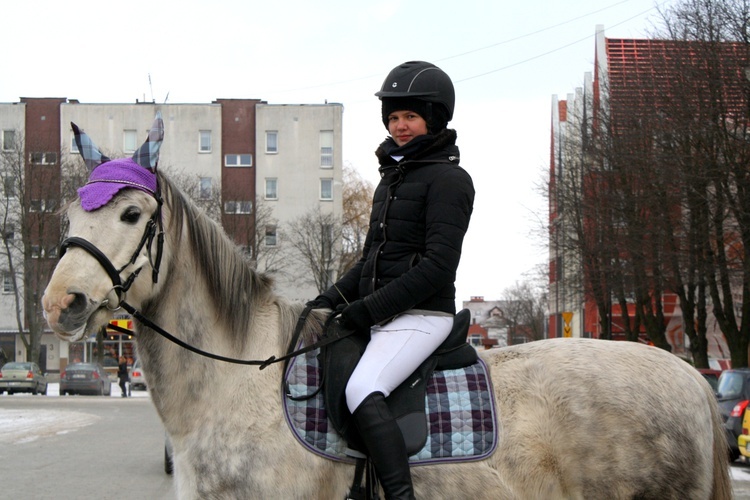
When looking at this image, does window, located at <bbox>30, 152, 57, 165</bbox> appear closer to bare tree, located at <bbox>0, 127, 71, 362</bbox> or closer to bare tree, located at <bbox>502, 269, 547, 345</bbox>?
bare tree, located at <bbox>0, 127, 71, 362</bbox>

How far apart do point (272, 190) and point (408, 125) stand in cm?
6075

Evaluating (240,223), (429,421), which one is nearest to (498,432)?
(429,421)

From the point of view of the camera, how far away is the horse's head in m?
4.08

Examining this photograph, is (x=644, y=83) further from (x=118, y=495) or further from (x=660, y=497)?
(x=660, y=497)

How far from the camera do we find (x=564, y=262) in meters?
41.1

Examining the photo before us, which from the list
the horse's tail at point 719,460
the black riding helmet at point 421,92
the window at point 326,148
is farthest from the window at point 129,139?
the horse's tail at point 719,460

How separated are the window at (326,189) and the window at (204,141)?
8339 millimetres

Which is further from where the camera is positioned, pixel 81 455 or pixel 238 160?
pixel 238 160

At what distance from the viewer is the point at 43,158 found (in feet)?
159

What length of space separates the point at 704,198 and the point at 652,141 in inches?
140

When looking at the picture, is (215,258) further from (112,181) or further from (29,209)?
(29,209)

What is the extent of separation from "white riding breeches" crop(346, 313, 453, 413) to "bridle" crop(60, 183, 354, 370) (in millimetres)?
234

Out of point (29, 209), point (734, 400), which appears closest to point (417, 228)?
point (734, 400)

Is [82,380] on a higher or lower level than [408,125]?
lower
